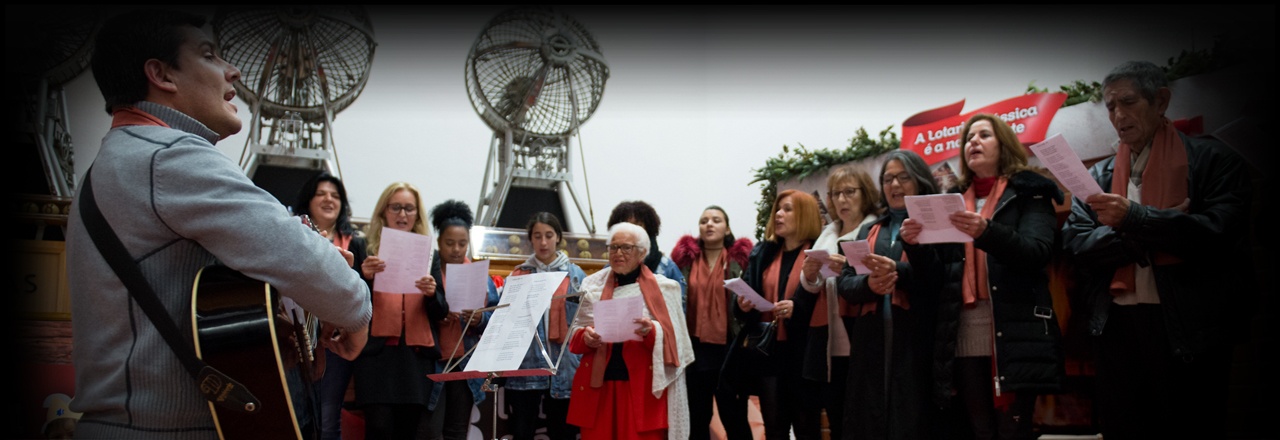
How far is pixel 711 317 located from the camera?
4406 millimetres

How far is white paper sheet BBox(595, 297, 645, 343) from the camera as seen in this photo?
3.77m

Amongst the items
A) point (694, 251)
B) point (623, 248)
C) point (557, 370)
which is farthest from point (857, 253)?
point (557, 370)

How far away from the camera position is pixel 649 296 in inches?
162

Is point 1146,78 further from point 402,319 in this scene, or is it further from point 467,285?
point 402,319

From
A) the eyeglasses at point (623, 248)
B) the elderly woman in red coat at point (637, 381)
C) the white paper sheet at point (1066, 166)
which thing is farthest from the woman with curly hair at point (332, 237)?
the white paper sheet at point (1066, 166)

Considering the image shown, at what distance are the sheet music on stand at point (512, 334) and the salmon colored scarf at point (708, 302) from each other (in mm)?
1590

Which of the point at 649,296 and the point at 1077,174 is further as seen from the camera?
the point at 649,296

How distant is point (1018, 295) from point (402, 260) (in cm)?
258

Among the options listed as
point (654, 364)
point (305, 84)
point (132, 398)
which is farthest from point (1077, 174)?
point (305, 84)

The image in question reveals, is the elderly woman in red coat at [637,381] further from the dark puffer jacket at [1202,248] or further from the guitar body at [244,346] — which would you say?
the guitar body at [244,346]

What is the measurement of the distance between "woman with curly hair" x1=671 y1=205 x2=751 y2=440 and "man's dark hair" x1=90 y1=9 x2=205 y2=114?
3.25m

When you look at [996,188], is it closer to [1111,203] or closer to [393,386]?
[1111,203]

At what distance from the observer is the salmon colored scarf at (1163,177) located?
2.43 m

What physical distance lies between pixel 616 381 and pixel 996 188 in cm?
197
